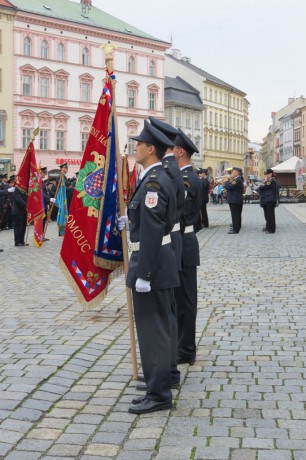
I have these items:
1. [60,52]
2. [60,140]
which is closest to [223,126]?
[60,52]

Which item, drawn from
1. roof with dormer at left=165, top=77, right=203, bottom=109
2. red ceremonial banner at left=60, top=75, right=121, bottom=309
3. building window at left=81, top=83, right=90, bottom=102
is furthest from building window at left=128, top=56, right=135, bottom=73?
red ceremonial banner at left=60, top=75, right=121, bottom=309

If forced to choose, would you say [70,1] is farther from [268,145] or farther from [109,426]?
[268,145]

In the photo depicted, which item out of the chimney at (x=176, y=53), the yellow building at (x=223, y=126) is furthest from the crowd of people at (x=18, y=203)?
the chimney at (x=176, y=53)

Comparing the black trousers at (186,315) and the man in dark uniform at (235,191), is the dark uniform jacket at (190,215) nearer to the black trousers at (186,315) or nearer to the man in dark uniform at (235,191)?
the black trousers at (186,315)

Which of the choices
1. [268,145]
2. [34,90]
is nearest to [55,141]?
Result: [34,90]

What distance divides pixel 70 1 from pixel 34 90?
38.3ft

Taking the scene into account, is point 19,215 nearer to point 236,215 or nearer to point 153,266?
point 236,215

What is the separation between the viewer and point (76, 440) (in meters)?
4.11

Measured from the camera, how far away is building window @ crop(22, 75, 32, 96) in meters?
54.7

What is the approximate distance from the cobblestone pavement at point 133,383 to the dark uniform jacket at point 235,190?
30.5 feet

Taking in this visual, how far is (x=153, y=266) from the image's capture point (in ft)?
15.1

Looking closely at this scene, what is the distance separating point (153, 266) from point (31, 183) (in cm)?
1272

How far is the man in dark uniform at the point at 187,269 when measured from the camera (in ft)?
19.2

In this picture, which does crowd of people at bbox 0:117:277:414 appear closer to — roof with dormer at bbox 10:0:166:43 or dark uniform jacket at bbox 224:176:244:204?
dark uniform jacket at bbox 224:176:244:204
